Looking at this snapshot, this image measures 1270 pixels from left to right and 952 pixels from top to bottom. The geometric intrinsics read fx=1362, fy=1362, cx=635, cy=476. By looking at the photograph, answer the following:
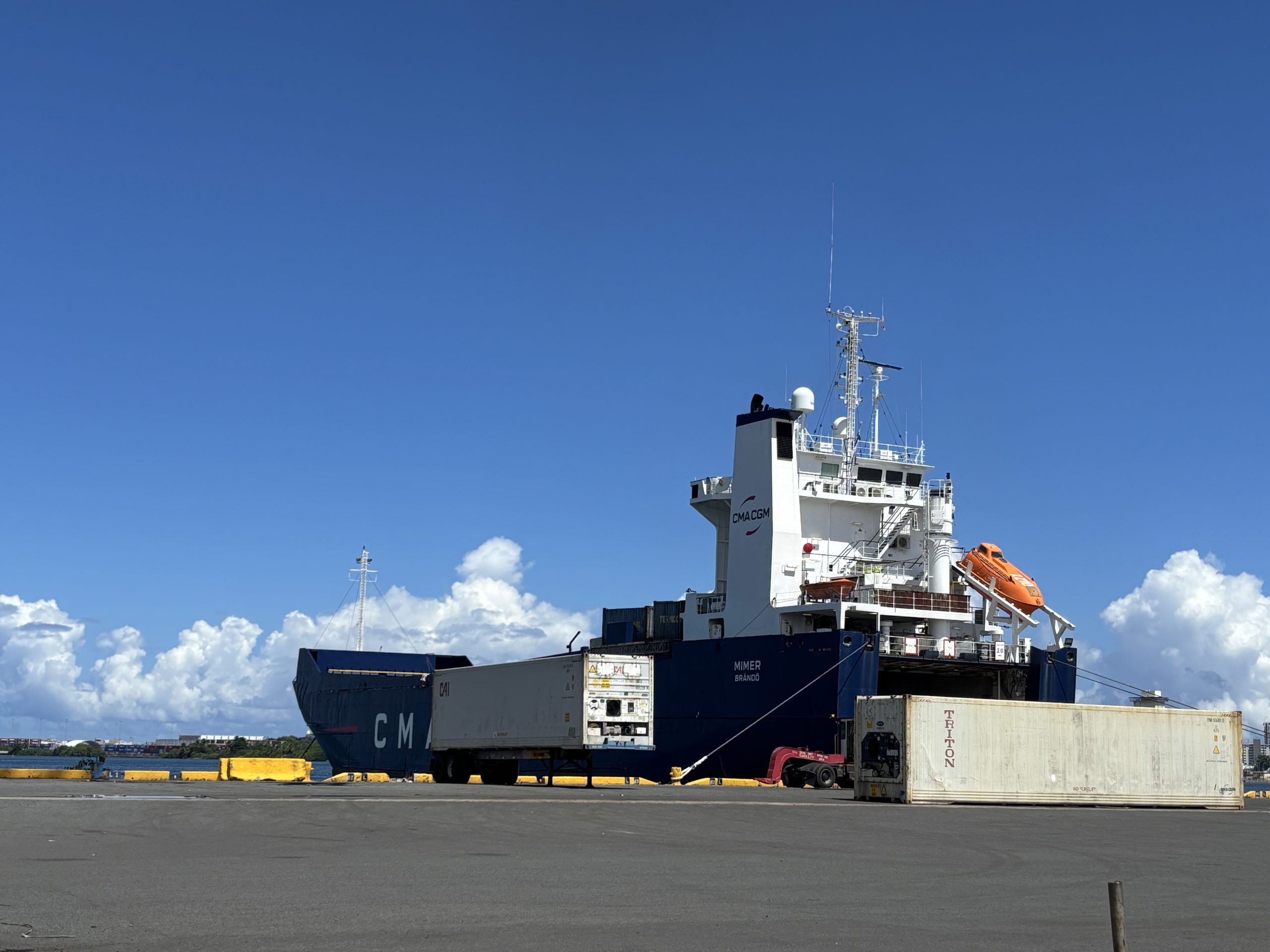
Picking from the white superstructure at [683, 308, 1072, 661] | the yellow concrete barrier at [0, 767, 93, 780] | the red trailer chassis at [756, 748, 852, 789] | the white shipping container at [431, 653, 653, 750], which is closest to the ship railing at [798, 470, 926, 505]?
the white superstructure at [683, 308, 1072, 661]

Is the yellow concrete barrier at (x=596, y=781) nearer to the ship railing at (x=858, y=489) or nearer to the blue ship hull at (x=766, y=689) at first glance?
the blue ship hull at (x=766, y=689)

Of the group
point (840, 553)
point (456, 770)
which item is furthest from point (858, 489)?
point (456, 770)

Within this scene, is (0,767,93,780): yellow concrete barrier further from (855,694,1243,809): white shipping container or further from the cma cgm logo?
(855,694,1243,809): white shipping container

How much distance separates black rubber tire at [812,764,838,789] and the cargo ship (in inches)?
47.3

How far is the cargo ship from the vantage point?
131 feet

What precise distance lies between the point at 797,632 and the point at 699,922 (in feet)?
104

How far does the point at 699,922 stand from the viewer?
10.5 metres

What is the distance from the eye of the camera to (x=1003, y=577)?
1778 inches

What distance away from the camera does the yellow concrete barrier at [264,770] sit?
42.6 meters

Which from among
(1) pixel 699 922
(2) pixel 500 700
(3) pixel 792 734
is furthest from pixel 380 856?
(3) pixel 792 734

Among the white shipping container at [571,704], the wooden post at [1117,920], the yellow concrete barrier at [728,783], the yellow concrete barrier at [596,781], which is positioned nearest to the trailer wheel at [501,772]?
the yellow concrete barrier at [596,781]

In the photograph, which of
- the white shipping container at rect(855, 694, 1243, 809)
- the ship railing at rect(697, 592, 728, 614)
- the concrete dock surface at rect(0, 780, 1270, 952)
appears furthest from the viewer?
the ship railing at rect(697, 592, 728, 614)

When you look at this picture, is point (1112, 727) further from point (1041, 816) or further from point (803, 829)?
point (803, 829)

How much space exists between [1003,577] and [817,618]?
7.04 meters
